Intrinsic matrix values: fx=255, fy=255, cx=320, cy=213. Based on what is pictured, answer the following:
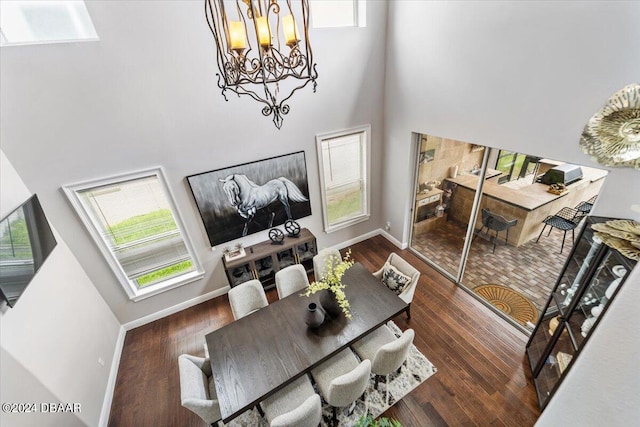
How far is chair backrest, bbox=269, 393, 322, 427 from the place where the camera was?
1963mm

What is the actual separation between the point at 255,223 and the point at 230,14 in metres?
2.66

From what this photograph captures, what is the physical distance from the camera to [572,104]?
2201 millimetres

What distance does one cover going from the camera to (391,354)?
7.93 feet

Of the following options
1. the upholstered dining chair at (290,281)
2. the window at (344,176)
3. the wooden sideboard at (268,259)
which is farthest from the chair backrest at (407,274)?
the window at (344,176)

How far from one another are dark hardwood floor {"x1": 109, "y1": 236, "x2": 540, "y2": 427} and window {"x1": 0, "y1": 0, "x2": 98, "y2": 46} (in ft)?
12.0

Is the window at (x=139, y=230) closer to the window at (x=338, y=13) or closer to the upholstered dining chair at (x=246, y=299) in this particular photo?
the upholstered dining chair at (x=246, y=299)

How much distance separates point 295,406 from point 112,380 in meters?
2.41

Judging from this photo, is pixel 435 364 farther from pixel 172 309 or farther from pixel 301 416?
pixel 172 309

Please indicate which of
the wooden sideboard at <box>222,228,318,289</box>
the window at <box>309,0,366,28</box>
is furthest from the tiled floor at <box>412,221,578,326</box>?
the window at <box>309,0,366,28</box>

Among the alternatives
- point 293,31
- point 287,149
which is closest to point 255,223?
point 287,149

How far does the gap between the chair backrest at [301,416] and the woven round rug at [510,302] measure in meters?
2.93

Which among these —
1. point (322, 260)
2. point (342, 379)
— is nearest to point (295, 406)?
Result: point (342, 379)

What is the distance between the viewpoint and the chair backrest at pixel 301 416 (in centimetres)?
196

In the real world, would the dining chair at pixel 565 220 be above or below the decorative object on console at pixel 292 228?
above
